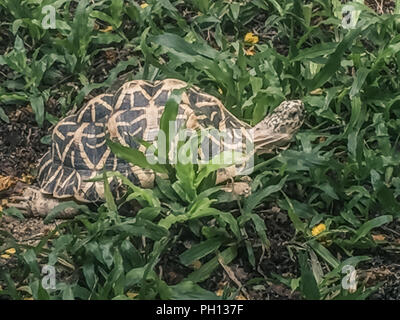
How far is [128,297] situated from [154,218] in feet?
1.95

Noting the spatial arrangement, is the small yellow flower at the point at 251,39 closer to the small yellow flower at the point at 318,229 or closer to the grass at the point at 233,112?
the grass at the point at 233,112

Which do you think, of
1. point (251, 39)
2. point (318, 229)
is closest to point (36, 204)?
point (318, 229)

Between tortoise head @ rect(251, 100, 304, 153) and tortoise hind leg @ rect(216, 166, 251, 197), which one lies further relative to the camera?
tortoise head @ rect(251, 100, 304, 153)

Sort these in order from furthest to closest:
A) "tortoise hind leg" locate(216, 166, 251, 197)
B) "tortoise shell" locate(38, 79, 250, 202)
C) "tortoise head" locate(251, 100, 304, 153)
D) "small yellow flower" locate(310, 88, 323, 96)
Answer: "small yellow flower" locate(310, 88, 323, 96) → "tortoise head" locate(251, 100, 304, 153) → "tortoise shell" locate(38, 79, 250, 202) → "tortoise hind leg" locate(216, 166, 251, 197)

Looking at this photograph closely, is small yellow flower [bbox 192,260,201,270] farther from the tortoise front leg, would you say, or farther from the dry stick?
the tortoise front leg

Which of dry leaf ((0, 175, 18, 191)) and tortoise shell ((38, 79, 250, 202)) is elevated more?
tortoise shell ((38, 79, 250, 202))

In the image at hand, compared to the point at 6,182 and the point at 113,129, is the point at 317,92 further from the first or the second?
the point at 6,182

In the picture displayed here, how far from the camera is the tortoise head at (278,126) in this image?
494 centimetres

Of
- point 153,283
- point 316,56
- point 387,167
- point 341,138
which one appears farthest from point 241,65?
point 153,283

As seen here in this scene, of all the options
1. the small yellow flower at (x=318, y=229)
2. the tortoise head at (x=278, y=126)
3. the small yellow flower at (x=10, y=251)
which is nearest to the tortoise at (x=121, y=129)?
the tortoise head at (x=278, y=126)

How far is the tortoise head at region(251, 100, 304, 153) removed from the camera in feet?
16.2

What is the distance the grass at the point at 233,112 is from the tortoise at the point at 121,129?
0.57 feet

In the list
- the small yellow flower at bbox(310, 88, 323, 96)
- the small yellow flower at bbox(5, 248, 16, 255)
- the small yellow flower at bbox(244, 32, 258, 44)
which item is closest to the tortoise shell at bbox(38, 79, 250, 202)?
the small yellow flower at bbox(5, 248, 16, 255)

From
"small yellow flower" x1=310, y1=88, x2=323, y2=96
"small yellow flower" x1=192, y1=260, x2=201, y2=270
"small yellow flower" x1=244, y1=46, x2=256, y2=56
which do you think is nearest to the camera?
"small yellow flower" x1=192, y1=260, x2=201, y2=270
